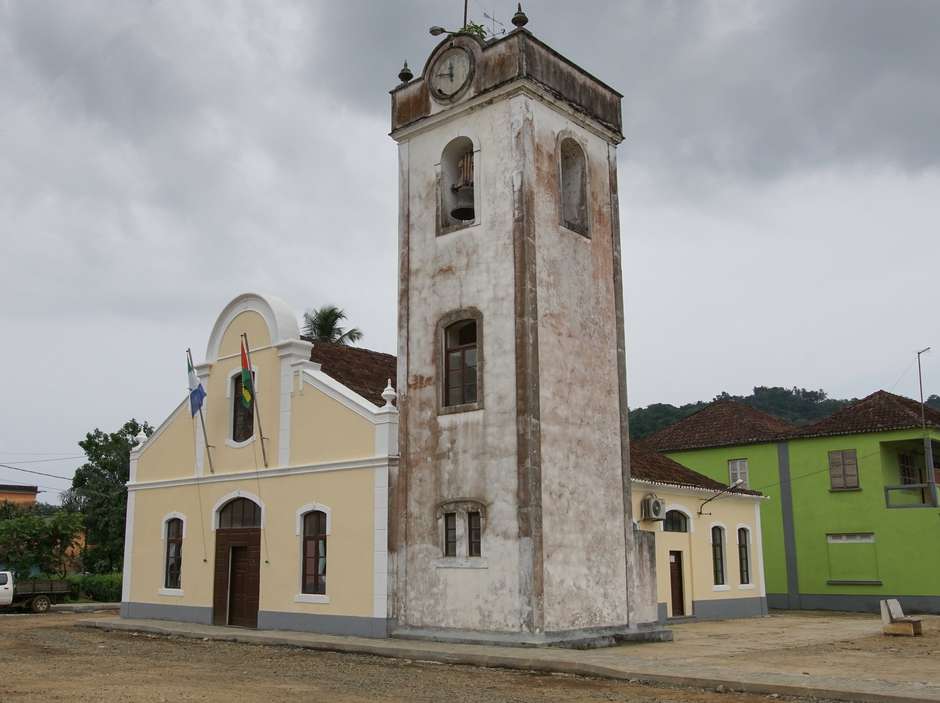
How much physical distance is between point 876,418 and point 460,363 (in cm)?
1977

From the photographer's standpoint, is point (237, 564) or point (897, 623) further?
point (237, 564)

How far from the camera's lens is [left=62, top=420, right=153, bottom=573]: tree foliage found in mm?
40875

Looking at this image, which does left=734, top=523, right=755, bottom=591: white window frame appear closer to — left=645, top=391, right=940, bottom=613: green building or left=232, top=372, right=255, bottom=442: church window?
left=645, top=391, right=940, bottom=613: green building

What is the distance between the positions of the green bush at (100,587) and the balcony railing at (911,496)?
92.7 feet

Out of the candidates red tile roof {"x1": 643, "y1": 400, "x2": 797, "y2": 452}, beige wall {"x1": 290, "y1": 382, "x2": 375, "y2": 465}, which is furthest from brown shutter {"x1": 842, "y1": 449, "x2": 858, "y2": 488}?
beige wall {"x1": 290, "y1": 382, "x2": 375, "y2": 465}

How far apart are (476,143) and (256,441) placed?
8.78 m

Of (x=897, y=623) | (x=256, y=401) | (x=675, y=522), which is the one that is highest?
(x=256, y=401)

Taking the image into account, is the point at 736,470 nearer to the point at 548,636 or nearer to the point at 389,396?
the point at 389,396

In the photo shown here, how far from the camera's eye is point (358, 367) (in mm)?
25344

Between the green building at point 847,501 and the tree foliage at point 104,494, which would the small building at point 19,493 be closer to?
the tree foliage at point 104,494

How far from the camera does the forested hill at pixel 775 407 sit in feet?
202

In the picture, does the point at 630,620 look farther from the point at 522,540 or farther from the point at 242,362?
the point at 242,362

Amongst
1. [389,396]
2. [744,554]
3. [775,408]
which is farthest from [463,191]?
[775,408]

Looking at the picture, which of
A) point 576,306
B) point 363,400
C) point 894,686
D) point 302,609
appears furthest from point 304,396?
point 894,686
